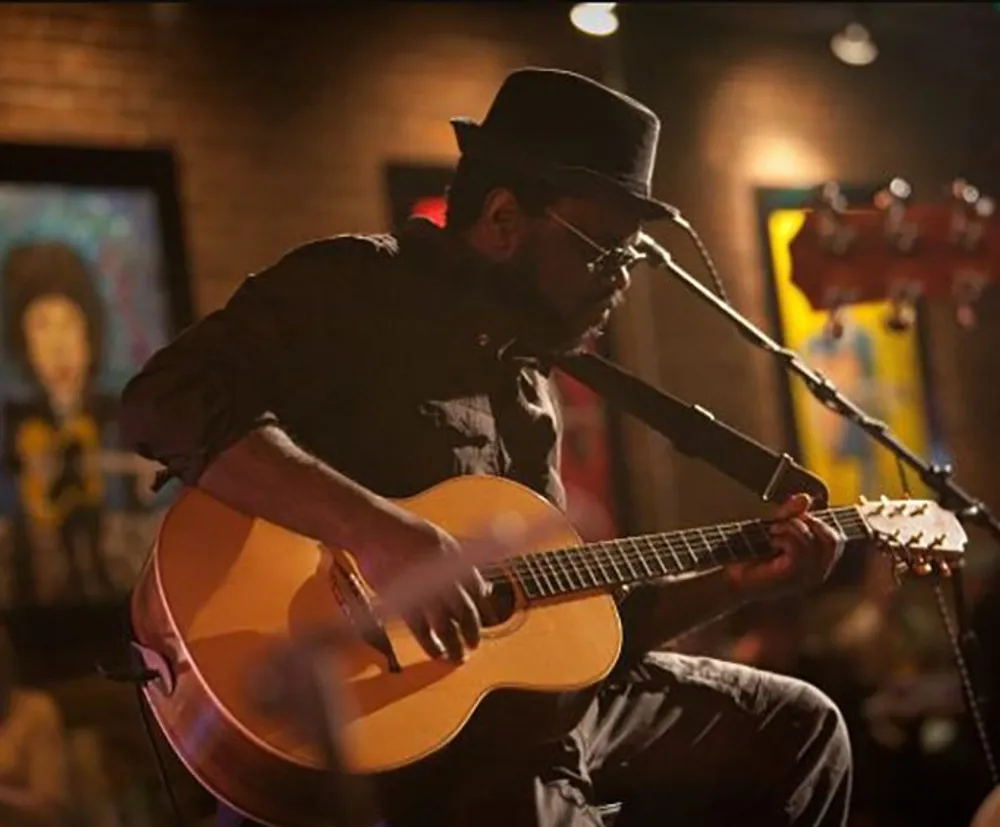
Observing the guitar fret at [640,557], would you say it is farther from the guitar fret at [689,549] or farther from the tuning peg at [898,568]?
the tuning peg at [898,568]

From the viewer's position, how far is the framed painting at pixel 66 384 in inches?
123

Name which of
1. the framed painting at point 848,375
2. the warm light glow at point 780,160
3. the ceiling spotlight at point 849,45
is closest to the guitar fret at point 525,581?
the framed painting at point 848,375

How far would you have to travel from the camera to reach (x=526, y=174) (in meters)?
2.26

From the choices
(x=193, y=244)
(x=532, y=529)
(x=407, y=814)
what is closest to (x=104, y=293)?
(x=193, y=244)

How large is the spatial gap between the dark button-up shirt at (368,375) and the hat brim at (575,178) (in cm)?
14

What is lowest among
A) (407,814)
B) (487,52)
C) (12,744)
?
(12,744)

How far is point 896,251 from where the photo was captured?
3154 millimetres

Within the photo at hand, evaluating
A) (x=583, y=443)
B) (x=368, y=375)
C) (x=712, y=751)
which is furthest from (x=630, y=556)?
(x=583, y=443)

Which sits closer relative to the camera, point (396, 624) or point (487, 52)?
point (396, 624)

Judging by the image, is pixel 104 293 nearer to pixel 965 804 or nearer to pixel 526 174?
pixel 526 174

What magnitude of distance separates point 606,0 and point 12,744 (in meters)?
2.30

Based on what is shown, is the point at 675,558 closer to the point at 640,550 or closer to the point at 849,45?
the point at 640,550

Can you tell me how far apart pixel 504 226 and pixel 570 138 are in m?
0.16

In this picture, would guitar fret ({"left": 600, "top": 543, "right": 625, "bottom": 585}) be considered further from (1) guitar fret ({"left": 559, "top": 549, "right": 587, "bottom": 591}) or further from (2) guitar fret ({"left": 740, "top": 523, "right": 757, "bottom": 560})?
(2) guitar fret ({"left": 740, "top": 523, "right": 757, "bottom": 560})
